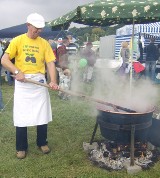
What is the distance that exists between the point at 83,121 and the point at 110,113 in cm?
271

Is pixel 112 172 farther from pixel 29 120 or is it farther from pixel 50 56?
pixel 50 56

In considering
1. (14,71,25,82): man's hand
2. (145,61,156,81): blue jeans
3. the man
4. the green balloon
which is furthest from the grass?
(145,61,156,81): blue jeans

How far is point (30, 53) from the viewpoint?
14.4 feet

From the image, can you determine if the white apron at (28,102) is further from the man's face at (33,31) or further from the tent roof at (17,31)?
the tent roof at (17,31)

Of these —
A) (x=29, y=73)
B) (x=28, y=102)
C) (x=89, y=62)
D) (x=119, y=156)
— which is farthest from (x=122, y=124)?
(x=89, y=62)

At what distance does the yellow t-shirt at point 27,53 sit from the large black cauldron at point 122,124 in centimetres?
120

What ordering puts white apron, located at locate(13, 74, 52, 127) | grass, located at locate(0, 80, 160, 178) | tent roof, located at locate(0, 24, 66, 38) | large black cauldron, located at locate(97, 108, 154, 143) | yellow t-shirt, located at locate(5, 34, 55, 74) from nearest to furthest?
large black cauldron, located at locate(97, 108, 154, 143) < grass, located at locate(0, 80, 160, 178) < yellow t-shirt, located at locate(5, 34, 55, 74) < white apron, located at locate(13, 74, 52, 127) < tent roof, located at locate(0, 24, 66, 38)

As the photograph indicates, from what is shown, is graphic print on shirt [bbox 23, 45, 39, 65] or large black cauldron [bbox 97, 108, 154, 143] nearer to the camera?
large black cauldron [bbox 97, 108, 154, 143]

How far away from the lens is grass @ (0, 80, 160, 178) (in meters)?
4.21

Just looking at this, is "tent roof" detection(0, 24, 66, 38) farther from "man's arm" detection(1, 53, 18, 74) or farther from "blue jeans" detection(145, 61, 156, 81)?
"man's arm" detection(1, 53, 18, 74)

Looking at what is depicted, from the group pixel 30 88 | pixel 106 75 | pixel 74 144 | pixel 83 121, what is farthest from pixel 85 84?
pixel 30 88

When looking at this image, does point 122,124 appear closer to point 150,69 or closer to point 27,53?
point 27,53

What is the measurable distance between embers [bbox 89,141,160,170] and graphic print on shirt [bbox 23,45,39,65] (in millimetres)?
1777

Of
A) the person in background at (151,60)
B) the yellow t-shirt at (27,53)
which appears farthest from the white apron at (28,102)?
the person in background at (151,60)
